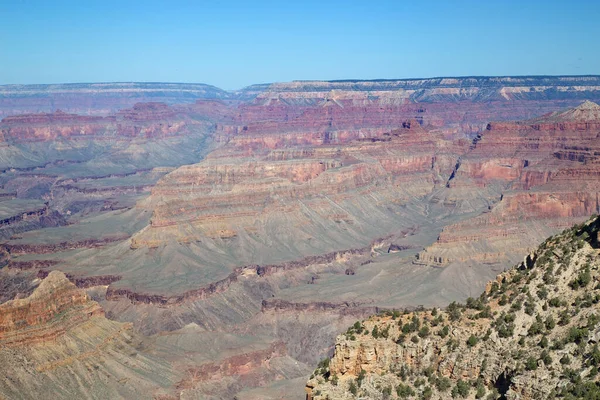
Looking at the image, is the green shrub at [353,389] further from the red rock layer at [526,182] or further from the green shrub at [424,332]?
the red rock layer at [526,182]

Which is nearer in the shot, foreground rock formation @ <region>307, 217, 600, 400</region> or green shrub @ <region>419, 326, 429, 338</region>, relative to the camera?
foreground rock formation @ <region>307, 217, 600, 400</region>

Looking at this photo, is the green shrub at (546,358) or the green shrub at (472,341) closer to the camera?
the green shrub at (546,358)

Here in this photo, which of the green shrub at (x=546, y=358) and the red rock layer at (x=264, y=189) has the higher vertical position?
the green shrub at (x=546, y=358)

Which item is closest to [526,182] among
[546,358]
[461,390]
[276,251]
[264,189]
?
[264,189]

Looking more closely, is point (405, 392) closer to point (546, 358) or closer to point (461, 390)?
point (461, 390)

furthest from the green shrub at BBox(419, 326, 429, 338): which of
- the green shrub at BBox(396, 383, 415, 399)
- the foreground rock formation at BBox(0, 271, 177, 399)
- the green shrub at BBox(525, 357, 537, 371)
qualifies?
the foreground rock formation at BBox(0, 271, 177, 399)

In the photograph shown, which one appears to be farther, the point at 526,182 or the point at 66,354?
the point at 526,182

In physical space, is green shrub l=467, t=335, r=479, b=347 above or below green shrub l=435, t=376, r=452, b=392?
above

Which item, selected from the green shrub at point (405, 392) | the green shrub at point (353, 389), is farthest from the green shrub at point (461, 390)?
the green shrub at point (353, 389)

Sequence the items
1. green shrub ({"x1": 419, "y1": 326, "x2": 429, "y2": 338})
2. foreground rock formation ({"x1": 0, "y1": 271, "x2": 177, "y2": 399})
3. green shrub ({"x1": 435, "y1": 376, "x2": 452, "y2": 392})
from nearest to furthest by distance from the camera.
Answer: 1. green shrub ({"x1": 435, "y1": 376, "x2": 452, "y2": 392})
2. green shrub ({"x1": 419, "y1": 326, "x2": 429, "y2": 338})
3. foreground rock formation ({"x1": 0, "y1": 271, "x2": 177, "y2": 399})

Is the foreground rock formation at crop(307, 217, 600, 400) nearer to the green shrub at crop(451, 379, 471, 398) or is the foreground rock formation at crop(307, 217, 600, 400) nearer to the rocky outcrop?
the green shrub at crop(451, 379, 471, 398)
